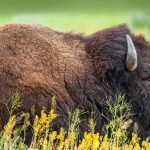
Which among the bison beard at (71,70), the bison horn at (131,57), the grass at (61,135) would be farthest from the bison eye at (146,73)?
the grass at (61,135)

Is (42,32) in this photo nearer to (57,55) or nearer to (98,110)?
(57,55)

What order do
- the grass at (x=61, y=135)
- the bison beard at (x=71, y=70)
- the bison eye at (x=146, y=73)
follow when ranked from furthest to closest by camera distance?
the bison eye at (x=146, y=73) < the bison beard at (x=71, y=70) < the grass at (x=61, y=135)

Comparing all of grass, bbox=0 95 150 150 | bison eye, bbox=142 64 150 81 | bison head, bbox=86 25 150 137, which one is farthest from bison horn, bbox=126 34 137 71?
grass, bbox=0 95 150 150

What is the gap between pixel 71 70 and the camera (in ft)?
30.5

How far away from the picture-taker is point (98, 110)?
9.34 m

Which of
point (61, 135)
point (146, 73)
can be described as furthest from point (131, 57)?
point (61, 135)

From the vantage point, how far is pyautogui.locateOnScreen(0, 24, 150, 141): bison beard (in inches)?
351

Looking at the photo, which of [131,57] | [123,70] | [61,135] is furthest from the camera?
[123,70]

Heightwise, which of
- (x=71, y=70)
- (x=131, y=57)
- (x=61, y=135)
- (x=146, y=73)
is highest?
(x=131, y=57)

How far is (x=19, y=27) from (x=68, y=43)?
663mm

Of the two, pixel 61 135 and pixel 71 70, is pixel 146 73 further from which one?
pixel 61 135

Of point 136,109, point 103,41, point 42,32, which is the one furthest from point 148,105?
point 42,32

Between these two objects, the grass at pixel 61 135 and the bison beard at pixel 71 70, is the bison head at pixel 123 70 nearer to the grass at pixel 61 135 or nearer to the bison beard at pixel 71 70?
the bison beard at pixel 71 70

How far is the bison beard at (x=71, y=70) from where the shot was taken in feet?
29.2
